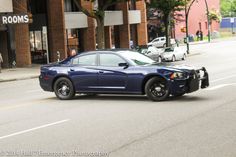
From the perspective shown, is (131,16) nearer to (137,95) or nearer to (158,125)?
(137,95)

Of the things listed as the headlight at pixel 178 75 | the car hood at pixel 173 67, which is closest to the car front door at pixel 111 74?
the car hood at pixel 173 67


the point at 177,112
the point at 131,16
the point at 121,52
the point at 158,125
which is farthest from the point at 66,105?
the point at 131,16

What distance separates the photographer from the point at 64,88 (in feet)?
51.3

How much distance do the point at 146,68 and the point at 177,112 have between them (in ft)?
8.41

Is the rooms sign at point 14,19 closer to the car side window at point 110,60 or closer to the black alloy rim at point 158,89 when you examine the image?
the car side window at point 110,60

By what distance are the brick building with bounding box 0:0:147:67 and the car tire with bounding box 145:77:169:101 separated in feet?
78.0

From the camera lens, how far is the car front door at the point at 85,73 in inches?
593

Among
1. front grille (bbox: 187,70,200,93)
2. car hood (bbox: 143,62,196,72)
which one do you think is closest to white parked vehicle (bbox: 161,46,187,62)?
car hood (bbox: 143,62,196,72)

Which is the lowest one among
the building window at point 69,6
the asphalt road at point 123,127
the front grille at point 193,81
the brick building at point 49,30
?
the asphalt road at point 123,127

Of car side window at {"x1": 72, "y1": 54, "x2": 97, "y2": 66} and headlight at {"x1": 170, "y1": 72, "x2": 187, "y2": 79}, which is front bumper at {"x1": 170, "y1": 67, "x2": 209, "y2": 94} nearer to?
headlight at {"x1": 170, "y1": 72, "x2": 187, "y2": 79}

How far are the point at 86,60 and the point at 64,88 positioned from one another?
105cm

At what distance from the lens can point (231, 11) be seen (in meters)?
139

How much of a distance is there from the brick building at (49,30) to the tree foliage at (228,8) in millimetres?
88396

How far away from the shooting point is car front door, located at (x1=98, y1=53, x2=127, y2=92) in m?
14.5
